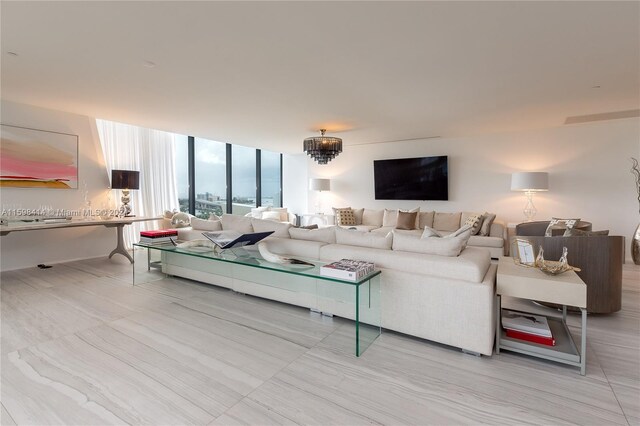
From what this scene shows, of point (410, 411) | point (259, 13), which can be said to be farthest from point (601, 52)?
point (410, 411)

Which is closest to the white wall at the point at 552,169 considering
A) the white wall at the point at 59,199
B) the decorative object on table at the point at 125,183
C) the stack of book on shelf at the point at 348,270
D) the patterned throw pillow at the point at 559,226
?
the patterned throw pillow at the point at 559,226

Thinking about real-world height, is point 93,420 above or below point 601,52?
below

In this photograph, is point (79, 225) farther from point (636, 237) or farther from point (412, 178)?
point (636, 237)

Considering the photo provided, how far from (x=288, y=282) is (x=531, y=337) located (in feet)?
6.41

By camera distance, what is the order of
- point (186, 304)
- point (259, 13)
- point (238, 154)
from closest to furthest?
point (259, 13), point (186, 304), point (238, 154)

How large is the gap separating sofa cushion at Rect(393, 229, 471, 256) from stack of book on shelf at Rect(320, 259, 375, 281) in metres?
0.41

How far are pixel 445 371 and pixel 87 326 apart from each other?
278cm

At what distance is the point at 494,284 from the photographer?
2227 millimetres

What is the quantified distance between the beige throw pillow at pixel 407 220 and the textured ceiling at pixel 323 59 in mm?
1974

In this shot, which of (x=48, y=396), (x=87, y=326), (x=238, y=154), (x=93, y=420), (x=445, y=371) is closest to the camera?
(x=93, y=420)

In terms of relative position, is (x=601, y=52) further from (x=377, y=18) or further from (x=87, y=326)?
(x=87, y=326)

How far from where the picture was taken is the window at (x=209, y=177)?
7.00m

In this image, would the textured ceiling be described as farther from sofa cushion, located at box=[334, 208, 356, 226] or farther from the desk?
sofa cushion, located at box=[334, 208, 356, 226]

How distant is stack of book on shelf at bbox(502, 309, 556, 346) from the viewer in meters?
2.06
